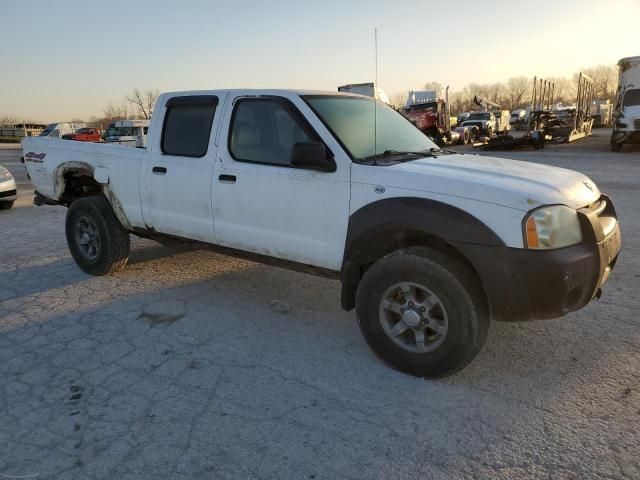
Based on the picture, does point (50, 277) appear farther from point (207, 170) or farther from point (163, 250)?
point (207, 170)

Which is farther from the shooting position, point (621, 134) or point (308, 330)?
point (621, 134)

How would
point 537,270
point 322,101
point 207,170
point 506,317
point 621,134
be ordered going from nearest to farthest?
point 537,270, point 506,317, point 322,101, point 207,170, point 621,134

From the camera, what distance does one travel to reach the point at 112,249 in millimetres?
5004

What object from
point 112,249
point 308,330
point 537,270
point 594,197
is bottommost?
point 308,330

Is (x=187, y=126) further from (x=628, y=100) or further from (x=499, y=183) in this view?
(x=628, y=100)

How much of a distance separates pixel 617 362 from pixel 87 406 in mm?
3387

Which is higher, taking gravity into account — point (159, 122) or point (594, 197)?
point (159, 122)

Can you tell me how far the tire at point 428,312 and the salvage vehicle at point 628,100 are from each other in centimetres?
1997

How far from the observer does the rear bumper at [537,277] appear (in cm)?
267

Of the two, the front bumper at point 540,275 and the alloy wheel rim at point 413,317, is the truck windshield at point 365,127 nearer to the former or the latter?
the alloy wheel rim at point 413,317

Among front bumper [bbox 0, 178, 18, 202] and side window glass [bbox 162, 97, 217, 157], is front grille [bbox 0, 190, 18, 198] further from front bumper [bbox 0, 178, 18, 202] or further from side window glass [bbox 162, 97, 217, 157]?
side window glass [bbox 162, 97, 217, 157]

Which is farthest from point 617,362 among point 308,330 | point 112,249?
point 112,249

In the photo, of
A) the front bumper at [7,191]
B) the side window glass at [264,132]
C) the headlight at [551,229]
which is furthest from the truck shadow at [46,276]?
the front bumper at [7,191]

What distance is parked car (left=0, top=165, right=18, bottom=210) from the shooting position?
371 inches
